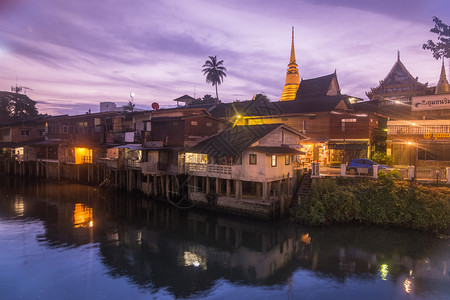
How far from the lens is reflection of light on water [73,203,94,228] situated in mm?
24806

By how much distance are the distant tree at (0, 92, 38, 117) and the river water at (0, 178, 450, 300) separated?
53.6m

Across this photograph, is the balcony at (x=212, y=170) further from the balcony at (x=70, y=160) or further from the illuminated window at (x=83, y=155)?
the balcony at (x=70, y=160)

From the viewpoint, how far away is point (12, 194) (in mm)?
36688

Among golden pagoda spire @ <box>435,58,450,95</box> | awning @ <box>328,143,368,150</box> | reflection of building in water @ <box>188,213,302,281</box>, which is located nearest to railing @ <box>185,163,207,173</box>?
reflection of building in water @ <box>188,213,302,281</box>

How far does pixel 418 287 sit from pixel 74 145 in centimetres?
4757

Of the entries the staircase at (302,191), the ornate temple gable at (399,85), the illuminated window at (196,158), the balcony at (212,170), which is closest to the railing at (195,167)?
the balcony at (212,170)

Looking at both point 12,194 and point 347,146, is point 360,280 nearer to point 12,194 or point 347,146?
point 347,146

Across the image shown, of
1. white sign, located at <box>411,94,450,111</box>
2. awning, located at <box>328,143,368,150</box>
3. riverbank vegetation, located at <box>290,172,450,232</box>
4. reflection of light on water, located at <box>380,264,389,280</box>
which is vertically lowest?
reflection of light on water, located at <box>380,264,389,280</box>

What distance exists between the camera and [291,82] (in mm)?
65062

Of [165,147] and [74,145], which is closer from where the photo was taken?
[165,147]

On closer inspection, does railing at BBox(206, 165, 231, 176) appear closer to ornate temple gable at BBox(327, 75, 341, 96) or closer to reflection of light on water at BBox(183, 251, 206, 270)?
reflection of light on water at BBox(183, 251, 206, 270)

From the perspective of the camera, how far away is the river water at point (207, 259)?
14.3 metres

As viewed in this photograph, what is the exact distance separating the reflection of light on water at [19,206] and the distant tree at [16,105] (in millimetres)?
45765

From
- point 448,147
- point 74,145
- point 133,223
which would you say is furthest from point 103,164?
point 448,147
